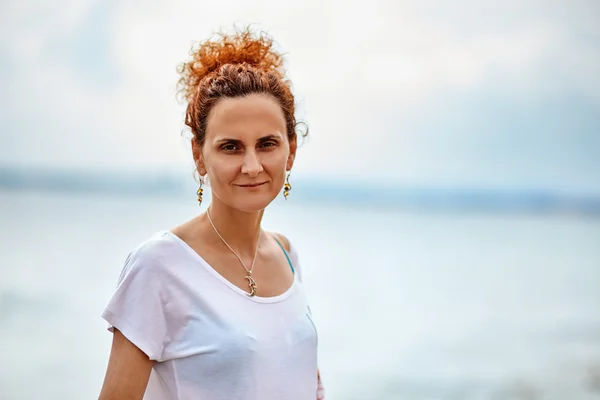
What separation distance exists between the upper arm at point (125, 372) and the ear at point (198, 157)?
0.44 metres

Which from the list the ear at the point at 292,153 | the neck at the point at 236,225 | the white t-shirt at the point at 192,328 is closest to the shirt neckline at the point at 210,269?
the white t-shirt at the point at 192,328

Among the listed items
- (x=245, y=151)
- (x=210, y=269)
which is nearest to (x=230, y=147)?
(x=245, y=151)

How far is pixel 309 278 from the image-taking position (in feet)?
24.7

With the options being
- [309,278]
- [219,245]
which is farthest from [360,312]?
[219,245]

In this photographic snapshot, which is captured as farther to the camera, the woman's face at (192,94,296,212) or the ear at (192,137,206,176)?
the ear at (192,137,206,176)

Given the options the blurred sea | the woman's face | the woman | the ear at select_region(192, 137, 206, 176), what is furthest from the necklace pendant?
the blurred sea

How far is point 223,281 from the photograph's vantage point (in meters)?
1.69

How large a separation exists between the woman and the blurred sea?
3.09m

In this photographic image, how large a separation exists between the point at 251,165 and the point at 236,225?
23cm

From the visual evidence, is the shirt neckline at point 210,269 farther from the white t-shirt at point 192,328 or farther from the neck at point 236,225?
the neck at point 236,225

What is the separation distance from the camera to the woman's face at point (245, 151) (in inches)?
64.9

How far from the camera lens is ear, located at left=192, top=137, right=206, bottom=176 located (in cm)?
177

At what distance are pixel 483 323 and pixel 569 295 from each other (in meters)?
1.56

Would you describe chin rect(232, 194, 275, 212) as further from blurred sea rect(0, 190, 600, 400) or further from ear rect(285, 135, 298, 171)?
blurred sea rect(0, 190, 600, 400)
